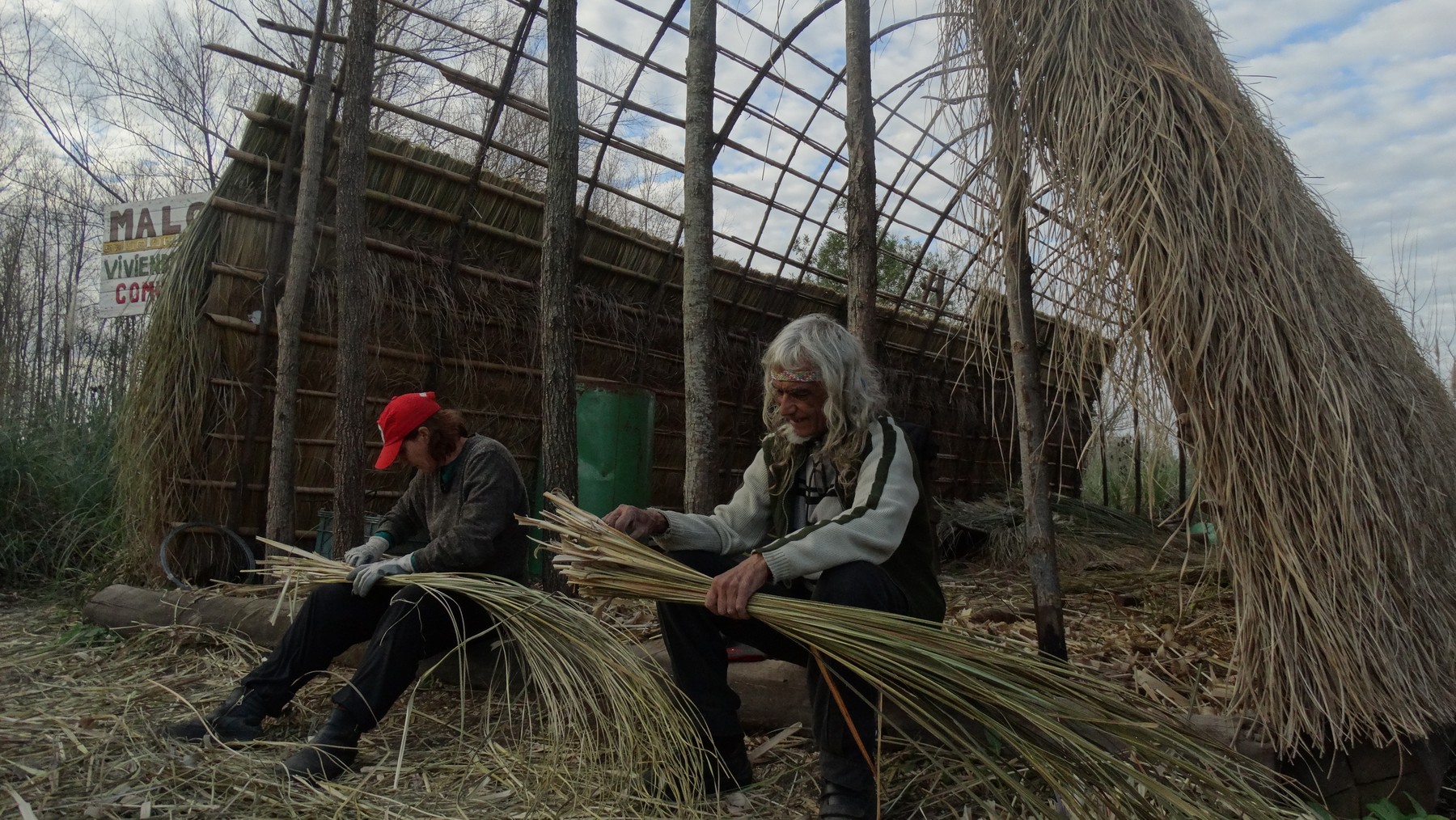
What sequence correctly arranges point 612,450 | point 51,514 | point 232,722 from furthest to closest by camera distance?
point 612,450
point 51,514
point 232,722

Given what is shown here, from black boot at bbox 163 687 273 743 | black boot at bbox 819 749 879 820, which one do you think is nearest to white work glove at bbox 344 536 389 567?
black boot at bbox 163 687 273 743

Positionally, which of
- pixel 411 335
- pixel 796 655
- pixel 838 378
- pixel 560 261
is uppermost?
pixel 560 261

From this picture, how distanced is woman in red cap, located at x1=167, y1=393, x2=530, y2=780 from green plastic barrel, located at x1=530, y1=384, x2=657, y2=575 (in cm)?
264

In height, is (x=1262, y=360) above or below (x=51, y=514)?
above

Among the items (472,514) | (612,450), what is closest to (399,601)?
(472,514)

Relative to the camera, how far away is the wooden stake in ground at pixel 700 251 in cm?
404

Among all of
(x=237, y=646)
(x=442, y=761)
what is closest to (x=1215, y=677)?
(x=442, y=761)

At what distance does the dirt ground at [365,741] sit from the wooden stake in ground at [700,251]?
708 mm

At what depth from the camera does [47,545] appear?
540cm

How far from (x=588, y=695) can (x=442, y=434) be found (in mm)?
1083

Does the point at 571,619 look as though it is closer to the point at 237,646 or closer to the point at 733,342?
the point at 237,646

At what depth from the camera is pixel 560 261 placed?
3883mm

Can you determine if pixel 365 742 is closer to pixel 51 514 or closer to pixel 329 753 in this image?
pixel 329 753

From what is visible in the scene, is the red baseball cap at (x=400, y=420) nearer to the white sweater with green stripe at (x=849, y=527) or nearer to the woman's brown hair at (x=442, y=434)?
the woman's brown hair at (x=442, y=434)
